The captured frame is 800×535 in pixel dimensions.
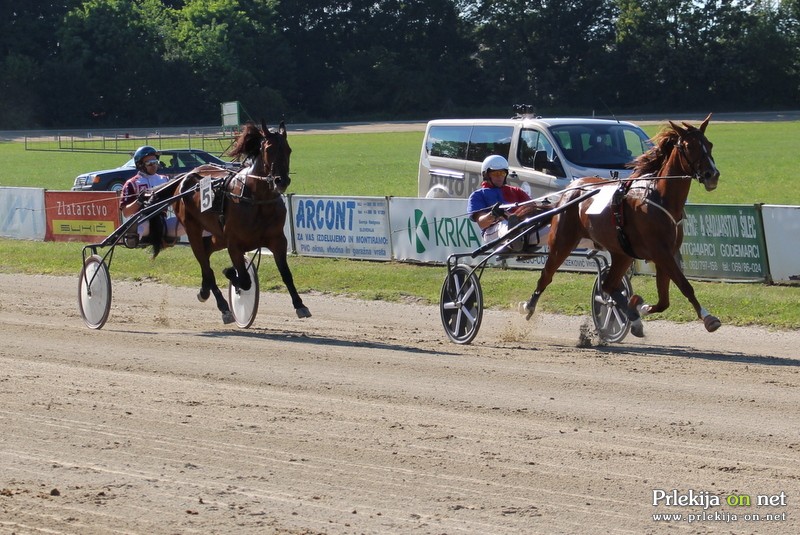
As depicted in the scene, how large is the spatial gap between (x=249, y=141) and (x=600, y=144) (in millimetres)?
6163

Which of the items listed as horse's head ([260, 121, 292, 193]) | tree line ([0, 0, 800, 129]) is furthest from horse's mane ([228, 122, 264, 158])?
tree line ([0, 0, 800, 129])

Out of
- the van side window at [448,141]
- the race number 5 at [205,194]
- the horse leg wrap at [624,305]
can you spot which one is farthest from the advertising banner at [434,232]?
the horse leg wrap at [624,305]

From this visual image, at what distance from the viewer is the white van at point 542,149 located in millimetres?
15719

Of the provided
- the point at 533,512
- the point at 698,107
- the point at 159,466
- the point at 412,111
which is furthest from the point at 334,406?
the point at 412,111

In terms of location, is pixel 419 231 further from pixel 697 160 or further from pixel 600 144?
pixel 697 160

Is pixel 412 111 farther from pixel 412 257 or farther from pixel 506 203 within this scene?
pixel 506 203

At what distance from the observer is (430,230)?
1606 cm

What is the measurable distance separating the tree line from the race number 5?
173 feet

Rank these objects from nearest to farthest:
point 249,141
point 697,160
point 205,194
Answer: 1. point 697,160
2. point 249,141
3. point 205,194

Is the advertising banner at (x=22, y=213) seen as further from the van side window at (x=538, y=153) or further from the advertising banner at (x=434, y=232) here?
the van side window at (x=538, y=153)

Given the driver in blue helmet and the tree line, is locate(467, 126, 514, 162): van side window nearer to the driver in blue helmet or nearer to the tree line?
the driver in blue helmet

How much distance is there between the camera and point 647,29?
215 feet

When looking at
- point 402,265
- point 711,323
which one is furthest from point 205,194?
point 711,323

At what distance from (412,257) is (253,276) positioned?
452 cm
